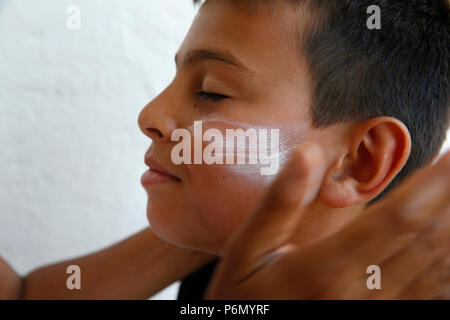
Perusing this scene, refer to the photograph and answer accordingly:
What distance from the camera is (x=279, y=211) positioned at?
0.23 meters

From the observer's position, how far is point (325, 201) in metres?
0.37

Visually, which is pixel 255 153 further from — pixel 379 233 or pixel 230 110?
pixel 379 233

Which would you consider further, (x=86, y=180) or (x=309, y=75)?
(x=86, y=180)

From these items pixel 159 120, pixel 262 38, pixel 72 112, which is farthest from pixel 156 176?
pixel 72 112

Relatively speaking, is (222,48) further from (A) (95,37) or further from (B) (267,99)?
(A) (95,37)

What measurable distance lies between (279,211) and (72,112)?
0.52 m

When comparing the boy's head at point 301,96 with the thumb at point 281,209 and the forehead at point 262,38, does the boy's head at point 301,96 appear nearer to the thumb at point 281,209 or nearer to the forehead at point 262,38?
the forehead at point 262,38

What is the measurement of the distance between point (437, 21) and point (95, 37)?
0.46 meters

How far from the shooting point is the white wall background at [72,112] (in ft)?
2.10

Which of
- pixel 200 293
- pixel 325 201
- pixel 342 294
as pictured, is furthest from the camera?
pixel 200 293

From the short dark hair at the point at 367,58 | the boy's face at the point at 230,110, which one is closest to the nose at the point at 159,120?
the boy's face at the point at 230,110

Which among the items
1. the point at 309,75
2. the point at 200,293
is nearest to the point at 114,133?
the point at 200,293

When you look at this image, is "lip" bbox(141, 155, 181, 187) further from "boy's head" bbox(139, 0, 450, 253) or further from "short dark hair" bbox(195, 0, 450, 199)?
"short dark hair" bbox(195, 0, 450, 199)

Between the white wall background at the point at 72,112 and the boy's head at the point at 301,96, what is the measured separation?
258 millimetres
